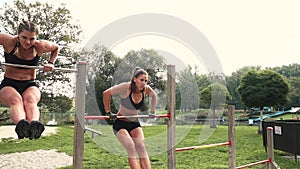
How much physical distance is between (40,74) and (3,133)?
465 cm

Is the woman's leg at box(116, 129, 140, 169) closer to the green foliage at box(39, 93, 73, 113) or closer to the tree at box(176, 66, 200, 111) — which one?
the tree at box(176, 66, 200, 111)

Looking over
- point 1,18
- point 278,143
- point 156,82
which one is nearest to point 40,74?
point 1,18

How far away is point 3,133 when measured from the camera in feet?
43.4

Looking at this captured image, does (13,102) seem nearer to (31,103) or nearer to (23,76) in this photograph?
(31,103)

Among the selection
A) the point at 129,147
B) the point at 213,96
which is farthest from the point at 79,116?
the point at 213,96

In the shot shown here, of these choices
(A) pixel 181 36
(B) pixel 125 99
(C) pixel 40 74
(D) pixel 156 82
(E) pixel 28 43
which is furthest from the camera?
(C) pixel 40 74

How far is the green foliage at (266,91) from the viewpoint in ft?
46.0

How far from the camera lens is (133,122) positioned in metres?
3.33

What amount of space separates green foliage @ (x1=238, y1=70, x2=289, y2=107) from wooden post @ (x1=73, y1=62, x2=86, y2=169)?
42.1 feet

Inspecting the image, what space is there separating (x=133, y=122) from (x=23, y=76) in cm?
125

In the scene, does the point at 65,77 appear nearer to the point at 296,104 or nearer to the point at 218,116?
the point at 218,116

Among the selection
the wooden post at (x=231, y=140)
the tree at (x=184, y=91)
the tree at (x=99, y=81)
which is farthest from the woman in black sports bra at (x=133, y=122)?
the tree at (x=184, y=91)

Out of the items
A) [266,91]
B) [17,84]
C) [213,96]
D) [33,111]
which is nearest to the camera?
[33,111]

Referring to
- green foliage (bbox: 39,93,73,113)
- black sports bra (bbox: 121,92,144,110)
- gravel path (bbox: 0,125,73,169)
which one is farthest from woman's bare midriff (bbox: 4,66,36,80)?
green foliage (bbox: 39,93,73,113)
